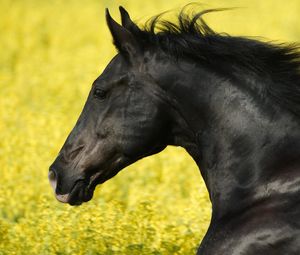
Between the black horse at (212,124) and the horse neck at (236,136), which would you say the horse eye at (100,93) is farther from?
the horse neck at (236,136)

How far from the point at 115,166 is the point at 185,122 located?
1.52 feet

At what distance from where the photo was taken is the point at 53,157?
1114 centimetres

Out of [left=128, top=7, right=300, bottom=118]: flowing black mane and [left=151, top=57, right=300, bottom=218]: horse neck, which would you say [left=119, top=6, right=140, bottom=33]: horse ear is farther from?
[left=151, top=57, right=300, bottom=218]: horse neck

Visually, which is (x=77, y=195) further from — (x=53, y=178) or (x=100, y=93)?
(x=100, y=93)

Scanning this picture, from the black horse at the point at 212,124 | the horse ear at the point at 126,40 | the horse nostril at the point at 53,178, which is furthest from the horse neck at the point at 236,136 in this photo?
the horse nostril at the point at 53,178

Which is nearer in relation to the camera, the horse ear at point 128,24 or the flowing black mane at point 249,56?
the flowing black mane at point 249,56

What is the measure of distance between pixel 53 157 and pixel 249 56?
19.9ft

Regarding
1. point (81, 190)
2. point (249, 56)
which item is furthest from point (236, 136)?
point (81, 190)

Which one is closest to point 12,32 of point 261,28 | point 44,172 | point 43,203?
point 261,28

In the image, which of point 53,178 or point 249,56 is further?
point 53,178

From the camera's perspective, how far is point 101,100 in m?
5.50

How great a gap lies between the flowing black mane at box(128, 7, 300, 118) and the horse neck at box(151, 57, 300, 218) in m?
0.05

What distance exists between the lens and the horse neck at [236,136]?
201 inches

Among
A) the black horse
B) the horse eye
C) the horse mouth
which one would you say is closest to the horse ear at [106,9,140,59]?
the black horse
